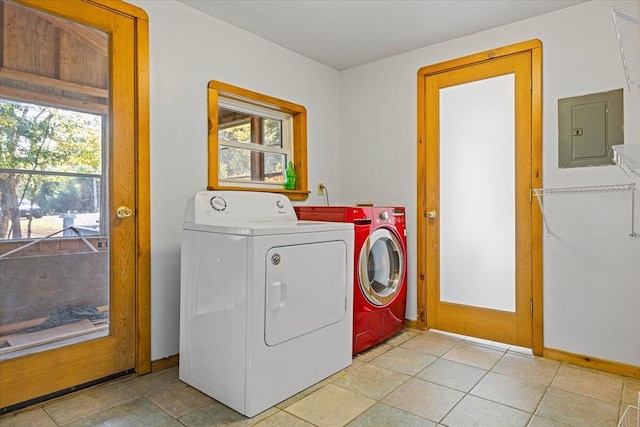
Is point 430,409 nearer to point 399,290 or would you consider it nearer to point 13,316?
point 399,290

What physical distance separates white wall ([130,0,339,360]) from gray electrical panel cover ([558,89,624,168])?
2.13 meters

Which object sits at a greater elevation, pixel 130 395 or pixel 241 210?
pixel 241 210

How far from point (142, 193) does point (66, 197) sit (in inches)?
14.4

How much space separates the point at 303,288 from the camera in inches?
76.9

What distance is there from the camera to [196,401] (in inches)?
73.8

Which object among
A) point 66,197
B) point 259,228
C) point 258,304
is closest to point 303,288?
point 258,304

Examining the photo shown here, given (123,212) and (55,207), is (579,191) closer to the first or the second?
(123,212)

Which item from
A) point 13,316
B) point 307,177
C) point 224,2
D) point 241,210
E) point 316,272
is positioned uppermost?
point 224,2

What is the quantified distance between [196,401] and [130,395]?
35cm

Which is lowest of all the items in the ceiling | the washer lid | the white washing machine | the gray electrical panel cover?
the white washing machine

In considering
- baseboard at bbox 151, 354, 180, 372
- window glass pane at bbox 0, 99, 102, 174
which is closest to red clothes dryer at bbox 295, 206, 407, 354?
baseboard at bbox 151, 354, 180, 372

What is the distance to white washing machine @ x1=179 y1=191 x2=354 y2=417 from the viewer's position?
68.2 inches

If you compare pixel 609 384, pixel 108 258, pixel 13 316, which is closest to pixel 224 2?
pixel 108 258

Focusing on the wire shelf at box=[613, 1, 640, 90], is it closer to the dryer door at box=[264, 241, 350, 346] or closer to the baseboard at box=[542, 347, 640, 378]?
the baseboard at box=[542, 347, 640, 378]
